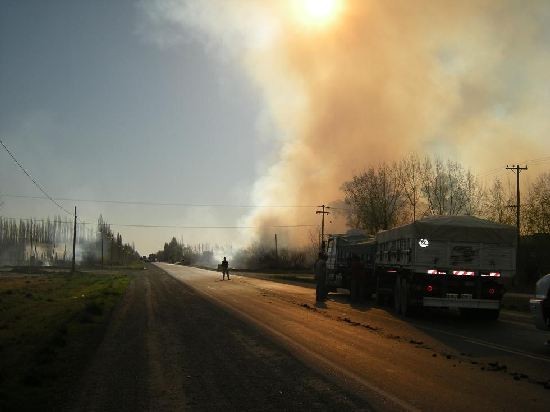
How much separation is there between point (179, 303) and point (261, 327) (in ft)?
29.9

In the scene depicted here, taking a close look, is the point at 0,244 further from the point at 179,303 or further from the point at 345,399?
the point at 345,399

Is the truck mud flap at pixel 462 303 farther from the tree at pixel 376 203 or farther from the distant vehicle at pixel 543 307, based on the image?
the tree at pixel 376 203

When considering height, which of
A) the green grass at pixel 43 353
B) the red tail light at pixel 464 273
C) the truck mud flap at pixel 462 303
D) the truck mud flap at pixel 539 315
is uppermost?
the red tail light at pixel 464 273

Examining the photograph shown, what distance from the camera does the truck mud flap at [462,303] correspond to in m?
17.7

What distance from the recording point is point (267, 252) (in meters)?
99.4

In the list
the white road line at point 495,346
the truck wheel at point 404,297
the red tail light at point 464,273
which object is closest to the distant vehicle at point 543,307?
the white road line at point 495,346

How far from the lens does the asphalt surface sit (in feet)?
23.2

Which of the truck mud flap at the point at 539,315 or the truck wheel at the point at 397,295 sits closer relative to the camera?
the truck mud flap at the point at 539,315

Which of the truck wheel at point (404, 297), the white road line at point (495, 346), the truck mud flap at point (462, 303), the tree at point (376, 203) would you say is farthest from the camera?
the tree at point (376, 203)

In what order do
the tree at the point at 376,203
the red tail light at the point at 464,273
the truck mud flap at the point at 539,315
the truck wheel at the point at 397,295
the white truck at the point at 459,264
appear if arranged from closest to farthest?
the truck mud flap at the point at 539,315 → the white truck at the point at 459,264 → the red tail light at the point at 464,273 → the truck wheel at the point at 397,295 → the tree at the point at 376,203

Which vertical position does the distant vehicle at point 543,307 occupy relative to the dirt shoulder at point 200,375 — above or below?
above

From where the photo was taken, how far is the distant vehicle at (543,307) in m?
11.8

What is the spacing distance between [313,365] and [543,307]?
18.0 ft

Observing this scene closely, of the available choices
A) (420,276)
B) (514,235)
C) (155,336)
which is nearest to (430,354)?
(155,336)
